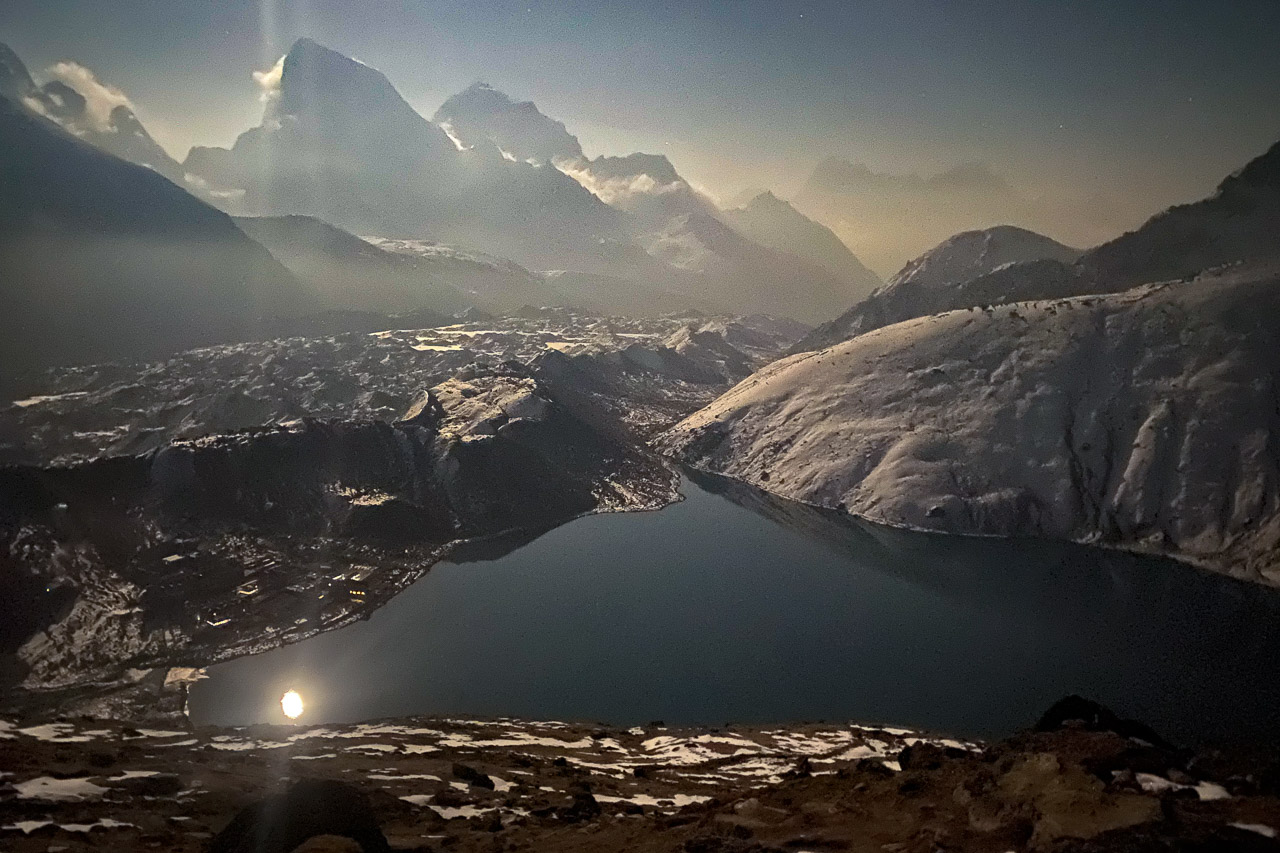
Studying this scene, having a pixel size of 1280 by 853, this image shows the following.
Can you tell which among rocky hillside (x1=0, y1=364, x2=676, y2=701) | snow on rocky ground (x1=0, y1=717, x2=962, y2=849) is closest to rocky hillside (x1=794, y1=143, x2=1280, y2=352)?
rocky hillside (x1=0, y1=364, x2=676, y2=701)

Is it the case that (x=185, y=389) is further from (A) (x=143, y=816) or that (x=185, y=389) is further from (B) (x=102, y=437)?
(A) (x=143, y=816)

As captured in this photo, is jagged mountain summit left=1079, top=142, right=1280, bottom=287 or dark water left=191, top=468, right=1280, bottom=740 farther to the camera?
jagged mountain summit left=1079, top=142, right=1280, bottom=287

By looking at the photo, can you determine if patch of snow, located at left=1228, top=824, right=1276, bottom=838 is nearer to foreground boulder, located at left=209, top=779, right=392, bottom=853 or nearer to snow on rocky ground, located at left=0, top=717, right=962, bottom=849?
snow on rocky ground, located at left=0, top=717, right=962, bottom=849

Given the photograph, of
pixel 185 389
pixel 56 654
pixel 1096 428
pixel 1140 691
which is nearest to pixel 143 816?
pixel 56 654

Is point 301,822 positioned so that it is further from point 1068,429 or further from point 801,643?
point 1068,429

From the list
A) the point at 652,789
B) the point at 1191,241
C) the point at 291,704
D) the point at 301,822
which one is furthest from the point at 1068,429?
the point at 301,822
